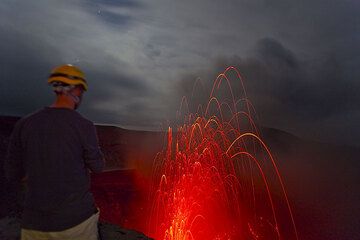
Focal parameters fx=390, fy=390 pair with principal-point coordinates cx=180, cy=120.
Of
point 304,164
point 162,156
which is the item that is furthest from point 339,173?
point 162,156

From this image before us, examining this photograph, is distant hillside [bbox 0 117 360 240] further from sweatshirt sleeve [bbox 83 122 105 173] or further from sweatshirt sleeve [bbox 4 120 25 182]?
sweatshirt sleeve [bbox 83 122 105 173]

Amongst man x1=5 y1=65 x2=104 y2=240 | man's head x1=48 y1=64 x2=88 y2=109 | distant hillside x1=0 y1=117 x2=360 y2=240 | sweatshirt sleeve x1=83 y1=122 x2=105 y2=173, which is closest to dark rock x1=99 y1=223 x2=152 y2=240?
man x1=5 y1=65 x2=104 y2=240

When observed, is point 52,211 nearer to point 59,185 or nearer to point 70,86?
point 59,185

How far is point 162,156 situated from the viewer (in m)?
79.1

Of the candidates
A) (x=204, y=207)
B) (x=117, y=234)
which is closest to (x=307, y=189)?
(x=204, y=207)

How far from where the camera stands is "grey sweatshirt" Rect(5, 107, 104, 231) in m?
3.37

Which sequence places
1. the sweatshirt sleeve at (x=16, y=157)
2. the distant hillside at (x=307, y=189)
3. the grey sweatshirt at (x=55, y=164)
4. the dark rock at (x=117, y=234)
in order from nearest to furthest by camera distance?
the grey sweatshirt at (x=55, y=164)
the sweatshirt sleeve at (x=16, y=157)
the dark rock at (x=117, y=234)
the distant hillside at (x=307, y=189)

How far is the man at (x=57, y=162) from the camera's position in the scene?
337 cm

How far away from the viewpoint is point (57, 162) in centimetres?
337

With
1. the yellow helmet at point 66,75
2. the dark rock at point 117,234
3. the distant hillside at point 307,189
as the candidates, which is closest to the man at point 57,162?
the yellow helmet at point 66,75

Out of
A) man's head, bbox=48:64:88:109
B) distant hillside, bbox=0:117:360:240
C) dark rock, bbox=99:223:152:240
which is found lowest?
distant hillside, bbox=0:117:360:240

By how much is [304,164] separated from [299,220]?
379 feet

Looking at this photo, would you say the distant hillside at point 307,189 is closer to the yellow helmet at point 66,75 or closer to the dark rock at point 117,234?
the dark rock at point 117,234

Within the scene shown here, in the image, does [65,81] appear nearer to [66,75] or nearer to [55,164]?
[66,75]
